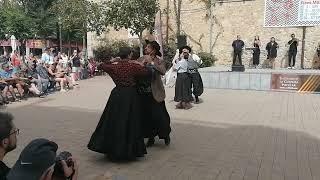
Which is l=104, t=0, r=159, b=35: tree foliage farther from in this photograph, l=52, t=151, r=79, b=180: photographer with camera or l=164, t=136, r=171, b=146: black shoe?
l=52, t=151, r=79, b=180: photographer with camera

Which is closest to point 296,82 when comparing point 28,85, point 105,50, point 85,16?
point 28,85

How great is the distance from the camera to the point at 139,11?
954 inches

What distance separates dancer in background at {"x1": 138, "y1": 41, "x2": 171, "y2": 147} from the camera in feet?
23.0

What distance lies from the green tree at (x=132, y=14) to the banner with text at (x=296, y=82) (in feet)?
29.2

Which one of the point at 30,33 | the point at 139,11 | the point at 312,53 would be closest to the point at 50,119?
the point at 139,11

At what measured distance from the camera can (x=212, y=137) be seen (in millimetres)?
8266

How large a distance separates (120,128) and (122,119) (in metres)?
0.13

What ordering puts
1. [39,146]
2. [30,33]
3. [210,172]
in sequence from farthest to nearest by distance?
[30,33]
[210,172]
[39,146]

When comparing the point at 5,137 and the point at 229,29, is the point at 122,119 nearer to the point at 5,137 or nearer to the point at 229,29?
the point at 5,137

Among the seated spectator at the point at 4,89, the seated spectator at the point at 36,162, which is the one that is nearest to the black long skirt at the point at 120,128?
the seated spectator at the point at 36,162

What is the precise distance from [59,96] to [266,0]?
13165 millimetres

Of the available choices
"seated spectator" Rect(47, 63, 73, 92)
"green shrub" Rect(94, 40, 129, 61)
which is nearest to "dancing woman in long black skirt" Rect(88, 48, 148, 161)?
"seated spectator" Rect(47, 63, 73, 92)

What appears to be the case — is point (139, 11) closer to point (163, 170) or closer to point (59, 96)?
point (59, 96)

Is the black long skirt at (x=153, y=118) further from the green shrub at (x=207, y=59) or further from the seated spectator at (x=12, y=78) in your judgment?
the green shrub at (x=207, y=59)
